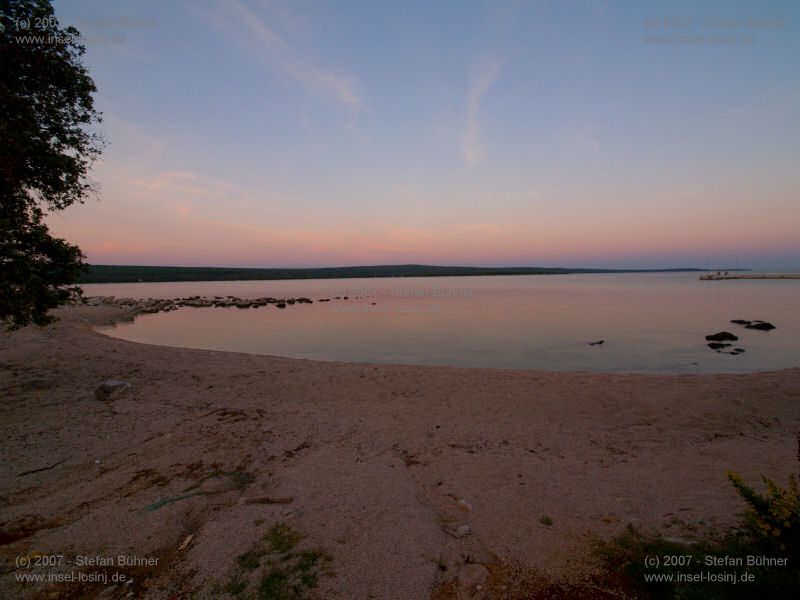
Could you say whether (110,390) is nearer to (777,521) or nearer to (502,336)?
(777,521)

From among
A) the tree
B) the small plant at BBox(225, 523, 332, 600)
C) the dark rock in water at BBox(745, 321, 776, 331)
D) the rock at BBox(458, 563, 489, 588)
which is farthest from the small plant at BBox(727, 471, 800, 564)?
the dark rock in water at BBox(745, 321, 776, 331)

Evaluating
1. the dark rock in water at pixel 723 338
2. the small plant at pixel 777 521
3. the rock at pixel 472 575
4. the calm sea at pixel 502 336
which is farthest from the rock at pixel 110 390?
the dark rock in water at pixel 723 338

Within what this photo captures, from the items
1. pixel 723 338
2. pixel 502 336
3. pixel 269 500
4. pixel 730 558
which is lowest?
pixel 502 336

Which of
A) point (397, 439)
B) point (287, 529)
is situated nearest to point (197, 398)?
point (397, 439)

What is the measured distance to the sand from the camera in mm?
4301

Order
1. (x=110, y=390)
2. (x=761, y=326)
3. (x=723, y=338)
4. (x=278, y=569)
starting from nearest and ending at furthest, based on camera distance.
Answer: (x=278, y=569), (x=110, y=390), (x=723, y=338), (x=761, y=326)

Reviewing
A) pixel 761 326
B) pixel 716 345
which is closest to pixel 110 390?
pixel 716 345

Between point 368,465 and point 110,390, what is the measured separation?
320 inches

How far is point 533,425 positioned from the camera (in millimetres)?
8750

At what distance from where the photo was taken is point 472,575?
3996 millimetres

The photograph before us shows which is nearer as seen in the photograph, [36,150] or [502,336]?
[36,150]

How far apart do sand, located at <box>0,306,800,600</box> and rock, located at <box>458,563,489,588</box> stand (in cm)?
3

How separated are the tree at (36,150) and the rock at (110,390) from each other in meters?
2.18

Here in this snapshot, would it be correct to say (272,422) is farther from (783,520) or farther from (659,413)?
(659,413)
